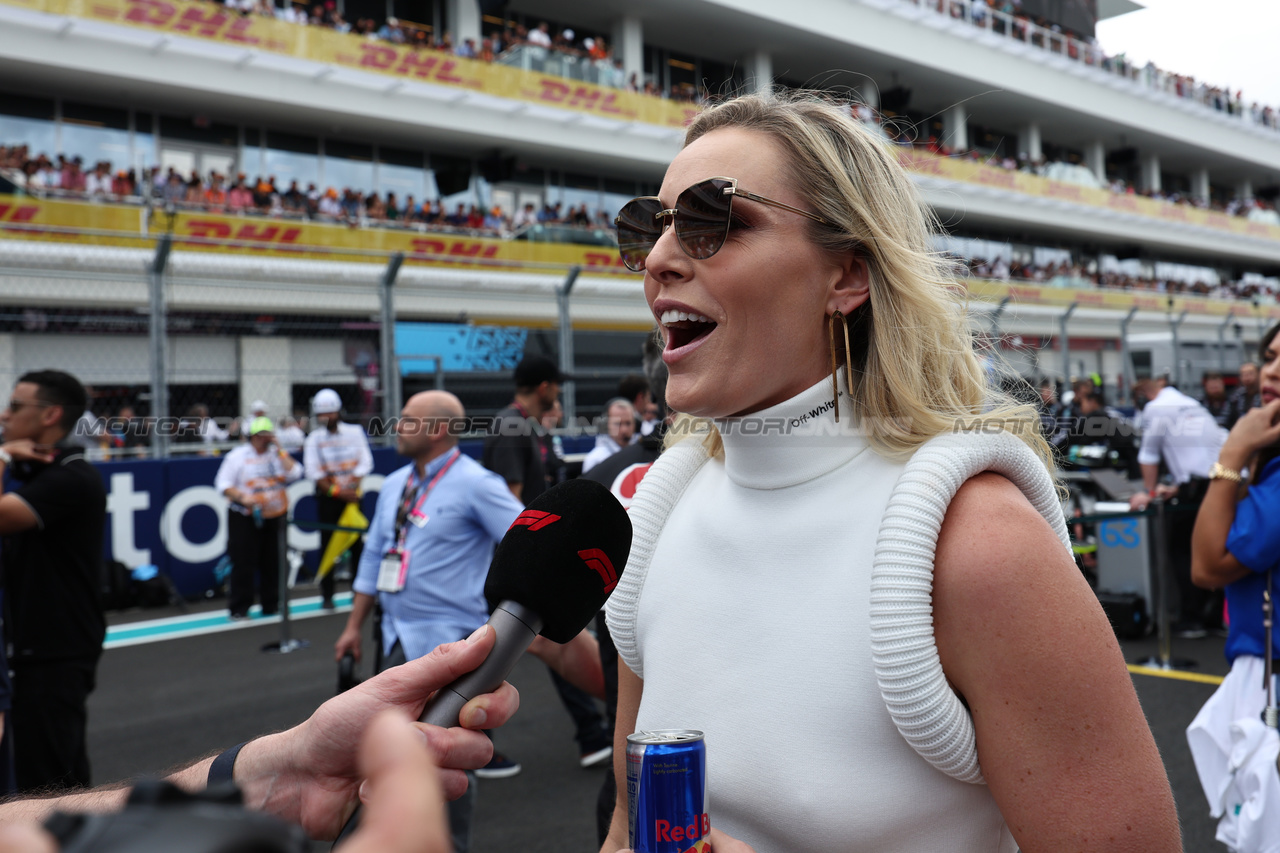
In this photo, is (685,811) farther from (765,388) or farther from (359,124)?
(359,124)

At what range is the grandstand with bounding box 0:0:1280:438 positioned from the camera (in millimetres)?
10258

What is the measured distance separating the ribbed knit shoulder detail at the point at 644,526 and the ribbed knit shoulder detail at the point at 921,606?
1.47 ft

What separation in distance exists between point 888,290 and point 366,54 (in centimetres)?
1991

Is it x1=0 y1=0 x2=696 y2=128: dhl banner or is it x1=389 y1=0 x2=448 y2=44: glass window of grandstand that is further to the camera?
x1=389 y1=0 x2=448 y2=44: glass window of grandstand

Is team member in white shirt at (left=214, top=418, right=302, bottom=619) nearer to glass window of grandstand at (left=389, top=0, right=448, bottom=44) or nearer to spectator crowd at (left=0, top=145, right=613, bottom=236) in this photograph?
spectator crowd at (left=0, top=145, right=613, bottom=236)

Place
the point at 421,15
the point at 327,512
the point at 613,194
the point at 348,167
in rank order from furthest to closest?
the point at 613,194, the point at 421,15, the point at 348,167, the point at 327,512

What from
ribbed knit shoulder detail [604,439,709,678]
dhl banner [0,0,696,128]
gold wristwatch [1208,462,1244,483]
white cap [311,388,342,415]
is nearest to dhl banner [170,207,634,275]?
dhl banner [0,0,696,128]

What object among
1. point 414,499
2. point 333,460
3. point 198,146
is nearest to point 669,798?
point 414,499

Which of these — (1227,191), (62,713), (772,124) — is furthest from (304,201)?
(1227,191)

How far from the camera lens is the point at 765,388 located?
138 centimetres

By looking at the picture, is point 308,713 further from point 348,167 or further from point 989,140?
point 989,140

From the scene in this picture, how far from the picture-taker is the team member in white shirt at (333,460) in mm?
9000

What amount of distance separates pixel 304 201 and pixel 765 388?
61.0ft

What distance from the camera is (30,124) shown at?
56.1 ft
